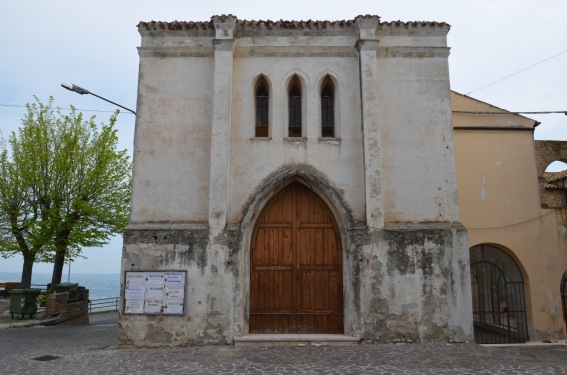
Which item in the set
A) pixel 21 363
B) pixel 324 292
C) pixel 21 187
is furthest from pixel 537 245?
pixel 21 187

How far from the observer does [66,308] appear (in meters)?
18.5

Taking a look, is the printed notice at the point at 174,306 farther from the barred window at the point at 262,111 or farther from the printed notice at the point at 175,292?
the barred window at the point at 262,111

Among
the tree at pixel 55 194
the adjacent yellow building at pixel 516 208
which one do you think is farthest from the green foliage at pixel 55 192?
the adjacent yellow building at pixel 516 208

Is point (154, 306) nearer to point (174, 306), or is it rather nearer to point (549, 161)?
point (174, 306)

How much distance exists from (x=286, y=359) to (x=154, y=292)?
373 cm

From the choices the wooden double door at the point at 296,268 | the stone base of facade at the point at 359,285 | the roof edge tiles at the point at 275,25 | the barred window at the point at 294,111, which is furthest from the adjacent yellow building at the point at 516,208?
the barred window at the point at 294,111

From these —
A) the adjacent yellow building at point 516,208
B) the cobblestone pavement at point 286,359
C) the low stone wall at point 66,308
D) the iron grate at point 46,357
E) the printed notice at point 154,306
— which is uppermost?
the adjacent yellow building at point 516,208

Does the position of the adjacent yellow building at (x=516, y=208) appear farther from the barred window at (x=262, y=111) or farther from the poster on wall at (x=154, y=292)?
the poster on wall at (x=154, y=292)

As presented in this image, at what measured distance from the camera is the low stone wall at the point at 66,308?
18.0 metres

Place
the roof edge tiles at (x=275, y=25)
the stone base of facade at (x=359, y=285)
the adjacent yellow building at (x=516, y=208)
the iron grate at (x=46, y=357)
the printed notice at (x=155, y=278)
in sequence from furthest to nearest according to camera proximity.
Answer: the adjacent yellow building at (x=516, y=208) < the roof edge tiles at (x=275, y=25) < the printed notice at (x=155, y=278) < the stone base of facade at (x=359, y=285) < the iron grate at (x=46, y=357)

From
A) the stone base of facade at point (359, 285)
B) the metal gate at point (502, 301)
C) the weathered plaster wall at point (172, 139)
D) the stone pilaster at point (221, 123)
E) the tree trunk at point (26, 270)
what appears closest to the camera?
the stone base of facade at point (359, 285)

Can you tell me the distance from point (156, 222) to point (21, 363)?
4.10m

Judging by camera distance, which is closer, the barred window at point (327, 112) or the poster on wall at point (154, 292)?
the poster on wall at point (154, 292)

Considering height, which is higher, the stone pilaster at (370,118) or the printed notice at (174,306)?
the stone pilaster at (370,118)
